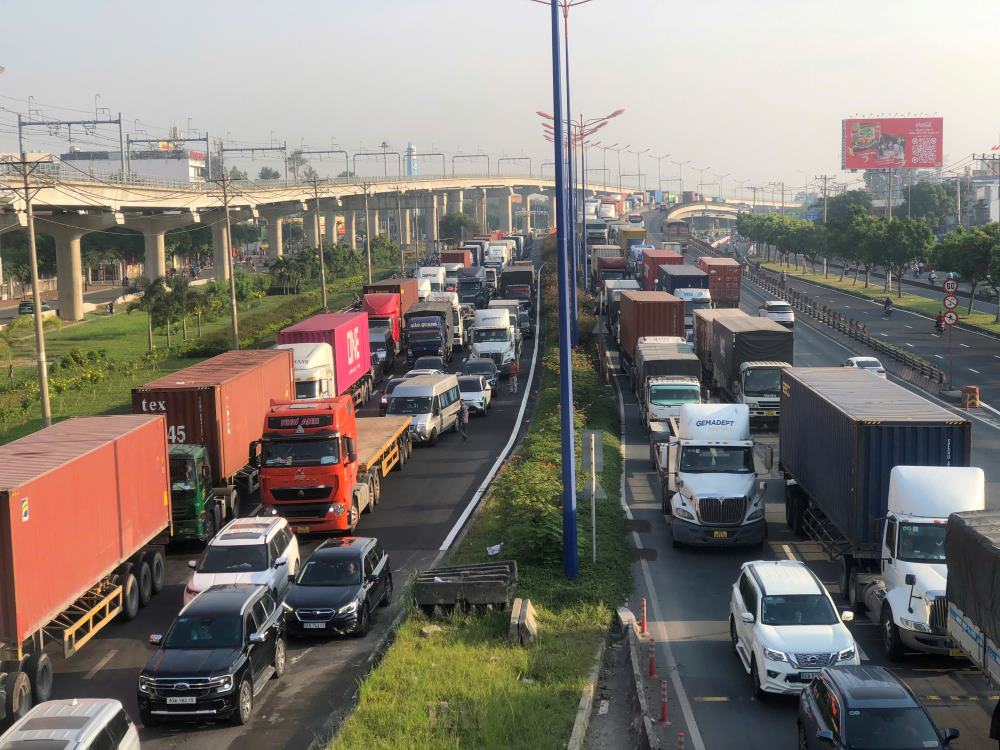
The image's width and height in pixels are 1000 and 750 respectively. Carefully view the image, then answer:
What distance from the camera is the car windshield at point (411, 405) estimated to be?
116ft

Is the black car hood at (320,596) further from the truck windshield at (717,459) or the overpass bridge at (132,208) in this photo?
the overpass bridge at (132,208)

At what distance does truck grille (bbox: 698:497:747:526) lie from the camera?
2281cm

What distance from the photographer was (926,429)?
19125 millimetres

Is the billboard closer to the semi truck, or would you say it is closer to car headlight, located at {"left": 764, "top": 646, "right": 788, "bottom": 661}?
the semi truck

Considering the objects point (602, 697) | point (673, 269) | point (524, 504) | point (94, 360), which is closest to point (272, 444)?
point (524, 504)

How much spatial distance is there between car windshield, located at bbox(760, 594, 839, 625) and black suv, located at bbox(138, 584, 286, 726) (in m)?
6.89

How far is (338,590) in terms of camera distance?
18922mm

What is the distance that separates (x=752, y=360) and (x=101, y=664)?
2395 cm

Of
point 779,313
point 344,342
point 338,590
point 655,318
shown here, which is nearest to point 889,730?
point 338,590

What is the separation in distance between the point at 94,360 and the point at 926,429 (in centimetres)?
3709

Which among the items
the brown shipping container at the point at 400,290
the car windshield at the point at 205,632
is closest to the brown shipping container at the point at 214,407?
the car windshield at the point at 205,632

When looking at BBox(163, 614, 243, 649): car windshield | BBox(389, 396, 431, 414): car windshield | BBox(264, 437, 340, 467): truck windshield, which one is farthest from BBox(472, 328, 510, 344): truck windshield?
BBox(163, 614, 243, 649): car windshield

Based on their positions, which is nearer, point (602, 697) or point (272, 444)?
point (602, 697)

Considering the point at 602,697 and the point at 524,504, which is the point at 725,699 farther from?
the point at 524,504
